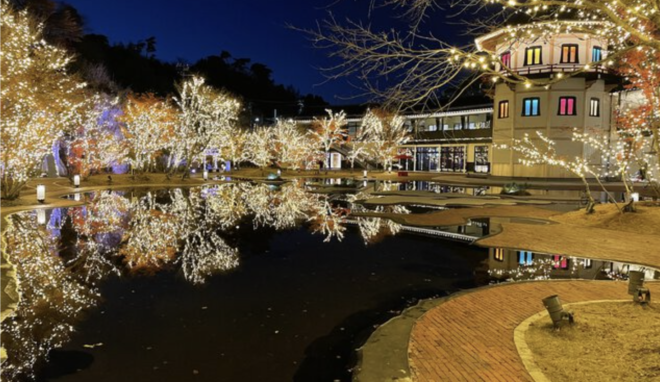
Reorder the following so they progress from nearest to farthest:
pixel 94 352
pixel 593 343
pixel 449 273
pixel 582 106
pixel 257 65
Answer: pixel 593 343 → pixel 94 352 → pixel 449 273 → pixel 582 106 → pixel 257 65

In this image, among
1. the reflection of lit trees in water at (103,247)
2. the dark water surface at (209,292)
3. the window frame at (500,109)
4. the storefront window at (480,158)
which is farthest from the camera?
the storefront window at (480,158)

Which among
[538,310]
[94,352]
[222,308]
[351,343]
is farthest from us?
[222,308]

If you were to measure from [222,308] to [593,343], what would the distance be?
5886 mm

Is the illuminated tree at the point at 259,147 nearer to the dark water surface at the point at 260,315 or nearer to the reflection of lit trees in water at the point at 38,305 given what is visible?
the reflection of lit trees in water at the point at 38,305

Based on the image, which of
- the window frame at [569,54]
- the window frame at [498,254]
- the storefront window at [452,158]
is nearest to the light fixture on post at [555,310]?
the window frame at [498,254]

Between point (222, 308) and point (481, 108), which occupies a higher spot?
point (481, 108)

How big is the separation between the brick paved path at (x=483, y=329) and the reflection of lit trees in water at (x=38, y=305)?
5080mm

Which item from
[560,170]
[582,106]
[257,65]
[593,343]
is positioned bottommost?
[593,343]

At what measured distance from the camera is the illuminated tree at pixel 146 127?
1523 inches

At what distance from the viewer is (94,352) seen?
6473 mm

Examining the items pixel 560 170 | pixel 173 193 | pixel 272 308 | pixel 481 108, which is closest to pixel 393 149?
pixel 481 108

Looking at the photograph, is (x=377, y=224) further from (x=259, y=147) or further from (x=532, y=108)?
(x=259, y=147)

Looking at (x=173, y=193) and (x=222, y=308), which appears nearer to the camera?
(x=222, y=308)

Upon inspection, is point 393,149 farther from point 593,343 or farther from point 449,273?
point 593,343
